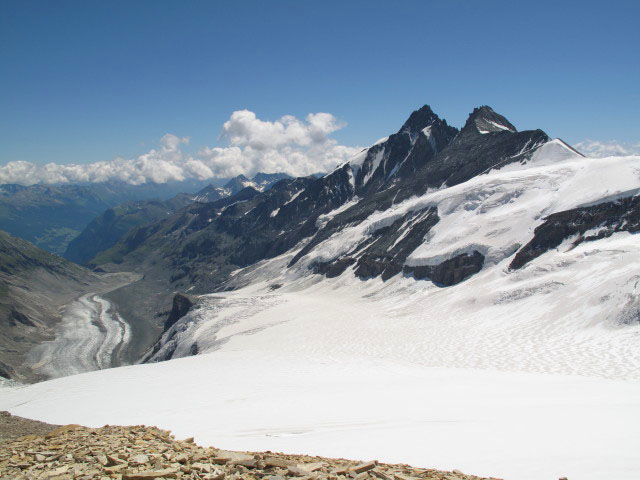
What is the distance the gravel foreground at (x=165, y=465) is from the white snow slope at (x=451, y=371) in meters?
2.67

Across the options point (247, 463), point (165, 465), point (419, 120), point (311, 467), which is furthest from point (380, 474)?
point (419, 120)

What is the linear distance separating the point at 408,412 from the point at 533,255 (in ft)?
142

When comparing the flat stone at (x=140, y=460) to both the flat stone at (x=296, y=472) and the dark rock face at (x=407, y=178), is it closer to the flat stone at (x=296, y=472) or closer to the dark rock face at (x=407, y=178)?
the flat stone at (x=296, y=472)

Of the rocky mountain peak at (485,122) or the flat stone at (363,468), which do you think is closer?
the flat stone at (363,468)

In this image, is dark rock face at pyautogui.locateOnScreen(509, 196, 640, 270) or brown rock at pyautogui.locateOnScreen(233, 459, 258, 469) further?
dark rock face at pyautogui.locateOnScreen(509, 196, 640, 270)

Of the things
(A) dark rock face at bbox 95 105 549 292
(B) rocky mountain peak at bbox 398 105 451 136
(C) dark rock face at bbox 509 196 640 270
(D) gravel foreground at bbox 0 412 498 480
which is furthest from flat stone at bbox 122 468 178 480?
(B) rocky mountain peak at bbox 398 105 451 136

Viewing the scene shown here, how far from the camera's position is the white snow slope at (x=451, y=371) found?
12.5 m

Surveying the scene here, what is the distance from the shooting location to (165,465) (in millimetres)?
8883

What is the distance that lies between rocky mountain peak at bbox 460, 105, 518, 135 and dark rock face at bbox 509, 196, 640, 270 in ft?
312

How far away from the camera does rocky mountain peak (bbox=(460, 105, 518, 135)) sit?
470 ft

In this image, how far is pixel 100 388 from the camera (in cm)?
2648

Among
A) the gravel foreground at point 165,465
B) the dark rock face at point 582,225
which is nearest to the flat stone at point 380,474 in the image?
the gravel foreground at point 165,465

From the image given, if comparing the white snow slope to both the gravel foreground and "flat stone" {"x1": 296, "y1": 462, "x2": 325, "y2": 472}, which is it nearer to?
the gravel foreground

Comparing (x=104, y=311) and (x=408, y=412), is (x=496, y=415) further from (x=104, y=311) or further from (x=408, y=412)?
(x=104, y=311)
